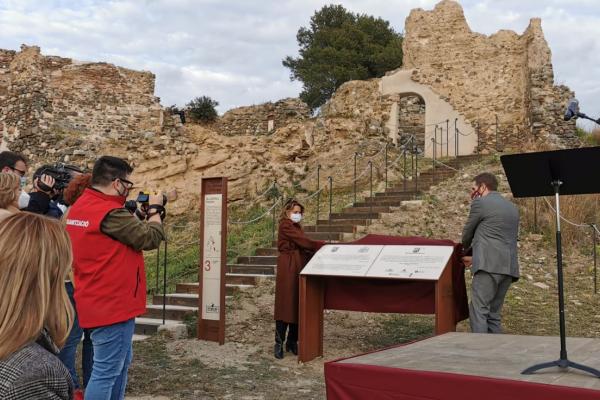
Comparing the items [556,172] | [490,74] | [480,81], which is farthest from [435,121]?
[556,172]

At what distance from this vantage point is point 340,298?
6324mm

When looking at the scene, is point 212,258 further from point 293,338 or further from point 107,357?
point 107,357

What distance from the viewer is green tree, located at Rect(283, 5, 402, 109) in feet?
100

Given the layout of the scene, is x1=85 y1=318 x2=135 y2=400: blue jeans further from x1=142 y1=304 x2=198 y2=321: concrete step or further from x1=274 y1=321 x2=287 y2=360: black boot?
x1=142 y1=304 x2=198 y2=321: concrete step

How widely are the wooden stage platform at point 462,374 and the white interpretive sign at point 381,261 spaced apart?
1.35m

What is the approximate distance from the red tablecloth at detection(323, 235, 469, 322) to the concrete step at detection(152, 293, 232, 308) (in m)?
2.48

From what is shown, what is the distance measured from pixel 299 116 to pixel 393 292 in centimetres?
1375

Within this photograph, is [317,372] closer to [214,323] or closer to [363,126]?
[214,323]

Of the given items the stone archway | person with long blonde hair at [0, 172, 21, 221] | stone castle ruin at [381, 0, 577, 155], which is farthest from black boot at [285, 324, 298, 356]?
stone castle ruin at [381, 0, 577, 155]

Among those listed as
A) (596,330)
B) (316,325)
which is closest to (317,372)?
(316,325)

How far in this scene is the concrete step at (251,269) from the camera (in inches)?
370

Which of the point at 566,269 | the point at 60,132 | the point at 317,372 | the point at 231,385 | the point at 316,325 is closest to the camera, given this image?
the point at 231,385

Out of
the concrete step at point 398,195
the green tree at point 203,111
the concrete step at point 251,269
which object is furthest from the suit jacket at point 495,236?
the green tree at point 203,111

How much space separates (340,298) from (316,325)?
1.29 ft
